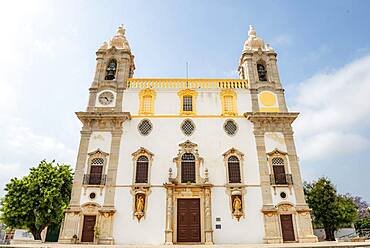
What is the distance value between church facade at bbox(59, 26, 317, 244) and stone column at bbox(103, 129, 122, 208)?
6cm

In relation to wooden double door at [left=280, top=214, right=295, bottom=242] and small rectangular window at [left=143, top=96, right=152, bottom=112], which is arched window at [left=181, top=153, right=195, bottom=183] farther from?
wooden double door at [left=280, top=214, right=295, bottom=242]

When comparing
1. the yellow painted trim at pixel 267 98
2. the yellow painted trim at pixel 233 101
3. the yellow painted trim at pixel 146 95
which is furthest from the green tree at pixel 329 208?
the yellow painted trim at pixel 146 95

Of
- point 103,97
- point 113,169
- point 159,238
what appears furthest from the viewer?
point 103,97

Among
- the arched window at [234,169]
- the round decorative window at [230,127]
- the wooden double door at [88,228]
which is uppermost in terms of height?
the round decorative window at [230,127]

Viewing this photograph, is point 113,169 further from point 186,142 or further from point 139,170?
point 186,142

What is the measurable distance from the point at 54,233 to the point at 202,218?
668 inches

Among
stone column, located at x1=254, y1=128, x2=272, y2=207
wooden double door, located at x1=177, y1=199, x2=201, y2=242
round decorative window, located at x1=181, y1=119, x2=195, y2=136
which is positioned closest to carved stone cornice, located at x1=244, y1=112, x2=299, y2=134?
stone column, located at x1=254, y1=128, x2=272, y2=207

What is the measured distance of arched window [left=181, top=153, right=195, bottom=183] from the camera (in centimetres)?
1828

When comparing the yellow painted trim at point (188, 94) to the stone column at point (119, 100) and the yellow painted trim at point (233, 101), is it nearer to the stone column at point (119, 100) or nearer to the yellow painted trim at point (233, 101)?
the yellow painted trim at point (233, 101)

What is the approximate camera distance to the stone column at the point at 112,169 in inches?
684

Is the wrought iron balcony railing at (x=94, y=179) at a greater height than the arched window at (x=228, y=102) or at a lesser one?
lesser

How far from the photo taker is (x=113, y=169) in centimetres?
1828

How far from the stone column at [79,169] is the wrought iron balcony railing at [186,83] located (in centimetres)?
527

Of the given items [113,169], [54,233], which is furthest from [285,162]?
[54,233]
